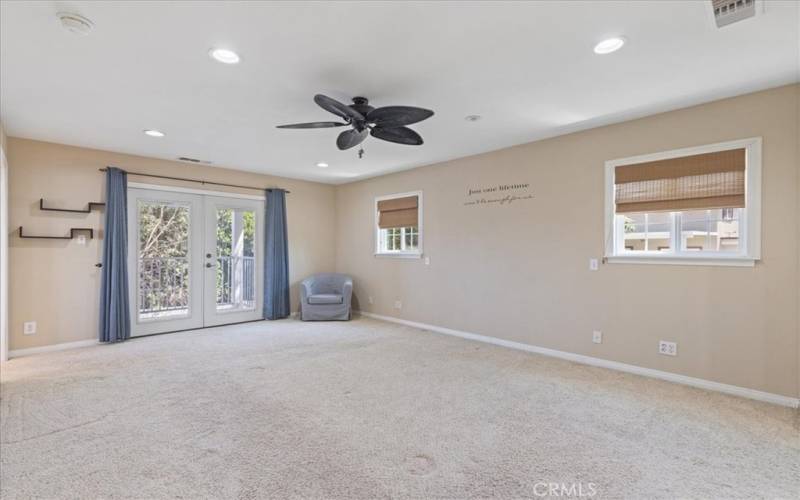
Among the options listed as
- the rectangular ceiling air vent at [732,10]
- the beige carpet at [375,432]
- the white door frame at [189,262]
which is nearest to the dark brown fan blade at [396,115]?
the rectangular ceiling air vent at [732,10]

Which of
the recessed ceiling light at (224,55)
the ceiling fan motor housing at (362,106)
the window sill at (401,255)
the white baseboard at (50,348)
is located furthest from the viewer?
the window sill at (401,255)

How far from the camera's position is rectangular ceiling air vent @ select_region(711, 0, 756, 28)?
6.53 feet

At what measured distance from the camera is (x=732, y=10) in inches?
80.5

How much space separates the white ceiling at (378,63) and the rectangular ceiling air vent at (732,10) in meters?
0.05

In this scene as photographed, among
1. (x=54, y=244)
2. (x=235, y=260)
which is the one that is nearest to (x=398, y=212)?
(x=235, y=260)

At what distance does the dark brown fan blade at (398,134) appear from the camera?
311 centimetres

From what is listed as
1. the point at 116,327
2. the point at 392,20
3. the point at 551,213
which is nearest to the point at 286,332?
the point at 116,327

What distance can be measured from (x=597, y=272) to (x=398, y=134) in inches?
100

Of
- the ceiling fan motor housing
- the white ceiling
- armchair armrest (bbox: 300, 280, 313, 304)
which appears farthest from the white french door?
the ceiling fan motor housing

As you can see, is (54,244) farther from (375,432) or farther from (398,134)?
(375,432)

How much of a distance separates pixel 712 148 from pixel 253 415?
4352mm

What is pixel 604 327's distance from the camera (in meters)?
3.95

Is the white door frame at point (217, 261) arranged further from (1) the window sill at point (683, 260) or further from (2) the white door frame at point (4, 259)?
(1) the window sill at point (683, 260)

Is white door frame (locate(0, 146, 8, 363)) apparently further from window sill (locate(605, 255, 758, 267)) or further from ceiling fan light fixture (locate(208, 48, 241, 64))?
window sill (locate(605, 255, 758, 267))
